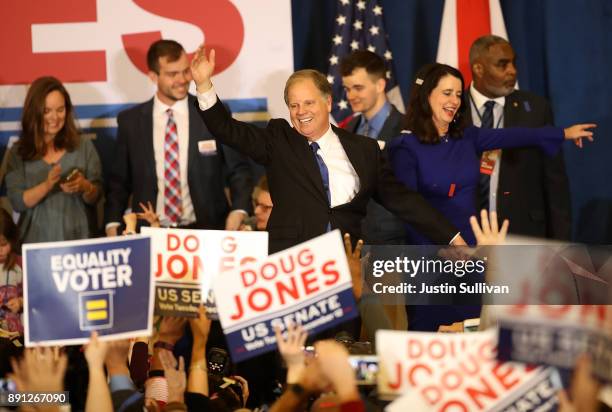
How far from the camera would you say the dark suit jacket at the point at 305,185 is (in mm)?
4363

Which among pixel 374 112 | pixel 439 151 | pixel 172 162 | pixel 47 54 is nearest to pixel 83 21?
pixel 47 54


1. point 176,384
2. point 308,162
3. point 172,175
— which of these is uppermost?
point 308,162

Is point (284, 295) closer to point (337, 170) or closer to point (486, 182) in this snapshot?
point (337, 170)

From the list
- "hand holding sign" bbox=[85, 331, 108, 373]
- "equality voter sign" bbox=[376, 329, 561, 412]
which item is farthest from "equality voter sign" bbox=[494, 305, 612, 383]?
"hand holding sign" bbox=[85, 331, 108, 373]

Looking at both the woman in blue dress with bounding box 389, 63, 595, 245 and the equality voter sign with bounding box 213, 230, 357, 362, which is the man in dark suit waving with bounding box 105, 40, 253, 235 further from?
the equality voter sign with bounding box 213, 230, 357, 362

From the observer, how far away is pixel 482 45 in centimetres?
605

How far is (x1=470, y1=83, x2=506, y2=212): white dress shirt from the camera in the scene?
19.8 feet

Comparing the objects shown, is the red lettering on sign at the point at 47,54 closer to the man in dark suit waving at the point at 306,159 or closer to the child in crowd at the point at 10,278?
the child in crowd at the point at 10,278

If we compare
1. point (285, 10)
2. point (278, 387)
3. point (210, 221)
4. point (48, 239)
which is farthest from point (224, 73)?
point (278, 387)

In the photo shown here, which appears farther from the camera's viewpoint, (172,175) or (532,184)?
(532,184)

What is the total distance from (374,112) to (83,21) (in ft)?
6.57

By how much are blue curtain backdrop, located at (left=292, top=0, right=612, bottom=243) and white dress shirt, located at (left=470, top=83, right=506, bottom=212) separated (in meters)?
0.85

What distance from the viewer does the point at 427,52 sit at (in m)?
6.93

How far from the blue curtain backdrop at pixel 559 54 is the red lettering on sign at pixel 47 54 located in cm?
130
